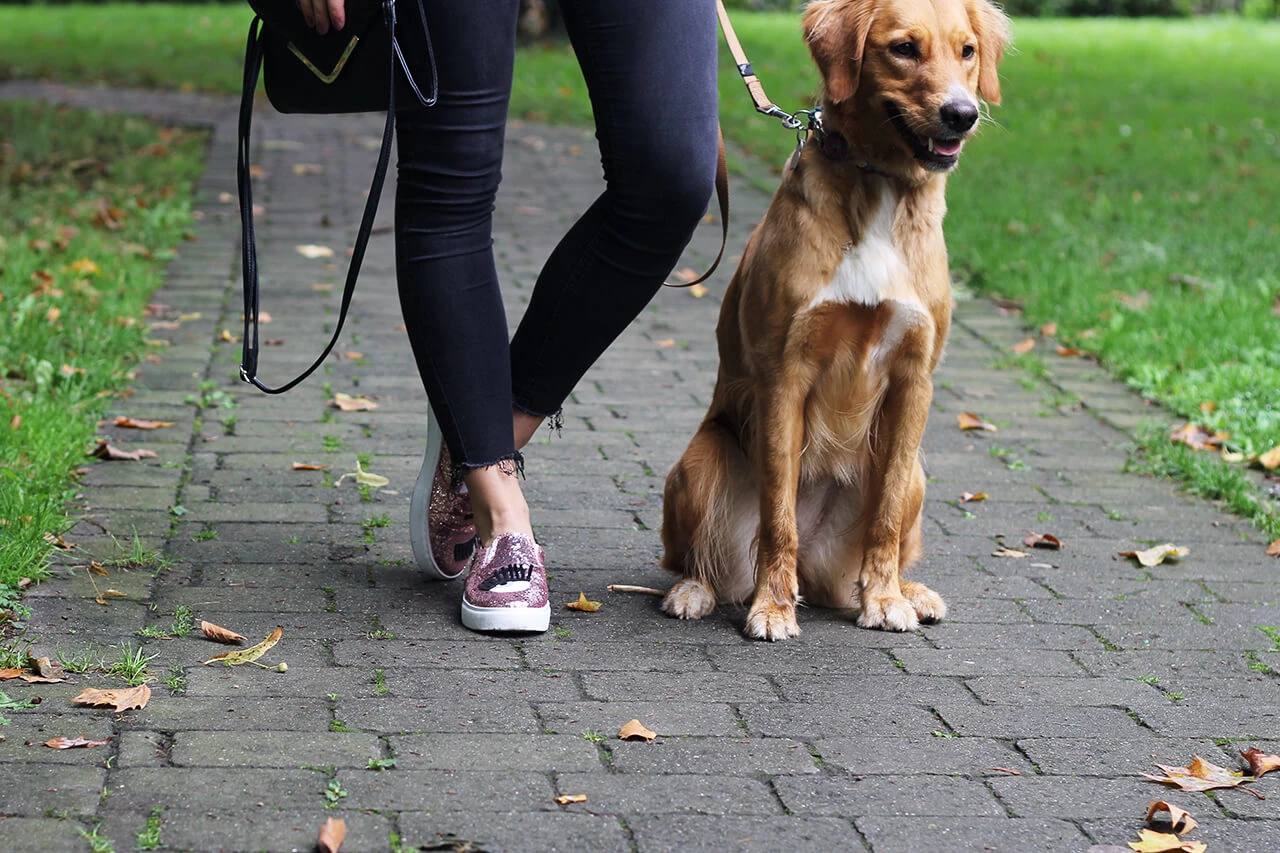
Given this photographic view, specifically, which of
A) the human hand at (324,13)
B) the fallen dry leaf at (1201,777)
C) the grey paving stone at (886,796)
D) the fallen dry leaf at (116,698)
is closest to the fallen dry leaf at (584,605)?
the grey paving stone at (886,796)

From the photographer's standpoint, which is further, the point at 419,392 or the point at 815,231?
the point at 419,392

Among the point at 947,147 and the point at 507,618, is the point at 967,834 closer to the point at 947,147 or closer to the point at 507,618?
the point at 507,618

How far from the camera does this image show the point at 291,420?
4699 millimetres

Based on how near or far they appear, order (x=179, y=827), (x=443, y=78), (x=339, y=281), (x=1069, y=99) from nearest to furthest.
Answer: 1. (x=179, y=827)
2. (x=443, y=78)
3. (x=339, y=281)
4. (x=1069, y=99)

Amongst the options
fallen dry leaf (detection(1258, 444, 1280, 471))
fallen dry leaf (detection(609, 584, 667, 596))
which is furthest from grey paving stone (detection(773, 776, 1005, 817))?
fallen dry leaf (detection(1258, 444, 1280, 471))

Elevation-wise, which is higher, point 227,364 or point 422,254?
point 422,254

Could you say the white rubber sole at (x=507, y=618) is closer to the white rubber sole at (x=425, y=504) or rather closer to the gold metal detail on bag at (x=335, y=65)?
the white rubber sole at (x=425, y=504)

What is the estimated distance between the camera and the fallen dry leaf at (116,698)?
2.63m

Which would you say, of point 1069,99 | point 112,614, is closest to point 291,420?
point 112,614

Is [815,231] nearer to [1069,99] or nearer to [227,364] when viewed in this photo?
[227,364]

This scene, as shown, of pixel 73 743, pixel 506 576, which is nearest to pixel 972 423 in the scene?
pixel 506 576

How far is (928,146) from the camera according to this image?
3.11m

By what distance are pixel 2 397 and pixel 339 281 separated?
2449 millimetres

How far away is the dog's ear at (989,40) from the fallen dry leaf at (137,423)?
8.64ft
